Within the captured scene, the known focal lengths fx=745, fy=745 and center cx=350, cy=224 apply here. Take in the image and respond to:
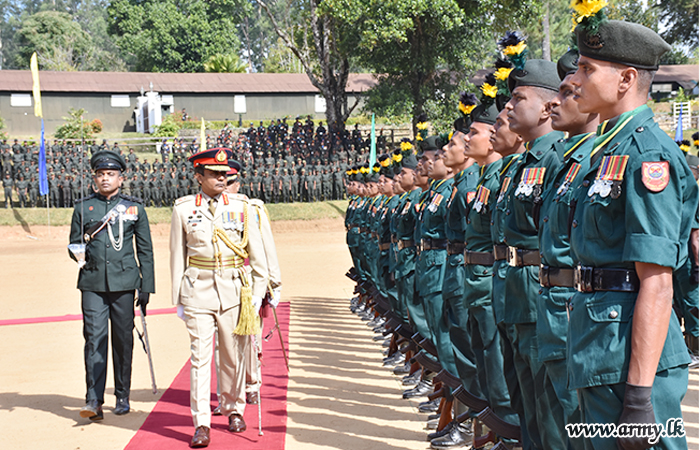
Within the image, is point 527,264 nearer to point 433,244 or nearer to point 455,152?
point 455,152

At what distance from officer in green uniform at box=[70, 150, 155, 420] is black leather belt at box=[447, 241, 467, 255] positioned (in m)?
2.59

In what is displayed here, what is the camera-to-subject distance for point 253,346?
5.65 m

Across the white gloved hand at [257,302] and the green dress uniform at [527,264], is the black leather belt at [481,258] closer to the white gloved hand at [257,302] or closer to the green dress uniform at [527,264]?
the green dress uniform at [527,264]

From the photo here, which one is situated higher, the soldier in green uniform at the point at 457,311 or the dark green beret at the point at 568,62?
the dark green beret at the point at 568,62

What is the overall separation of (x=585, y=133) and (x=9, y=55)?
86467 millimetres

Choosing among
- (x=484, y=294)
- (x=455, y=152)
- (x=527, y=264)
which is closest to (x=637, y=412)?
(x=527, y=264)

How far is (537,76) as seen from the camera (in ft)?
12.8

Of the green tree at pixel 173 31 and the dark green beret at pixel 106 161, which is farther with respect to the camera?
the green tree at pixel 173 31

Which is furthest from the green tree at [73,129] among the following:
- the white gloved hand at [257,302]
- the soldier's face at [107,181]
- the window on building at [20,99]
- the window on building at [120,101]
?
the white gloved hand at [257,302]

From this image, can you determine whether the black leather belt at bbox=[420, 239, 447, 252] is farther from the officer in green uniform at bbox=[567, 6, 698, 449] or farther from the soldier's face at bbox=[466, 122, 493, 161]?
the officer in green uniform at bbox=[567, 6, 698, 449]

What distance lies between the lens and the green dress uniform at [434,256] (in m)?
5.64

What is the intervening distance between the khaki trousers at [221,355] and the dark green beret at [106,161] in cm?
169

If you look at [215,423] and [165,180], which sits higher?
[165,180]

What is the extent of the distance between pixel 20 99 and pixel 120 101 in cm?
Result: 539
